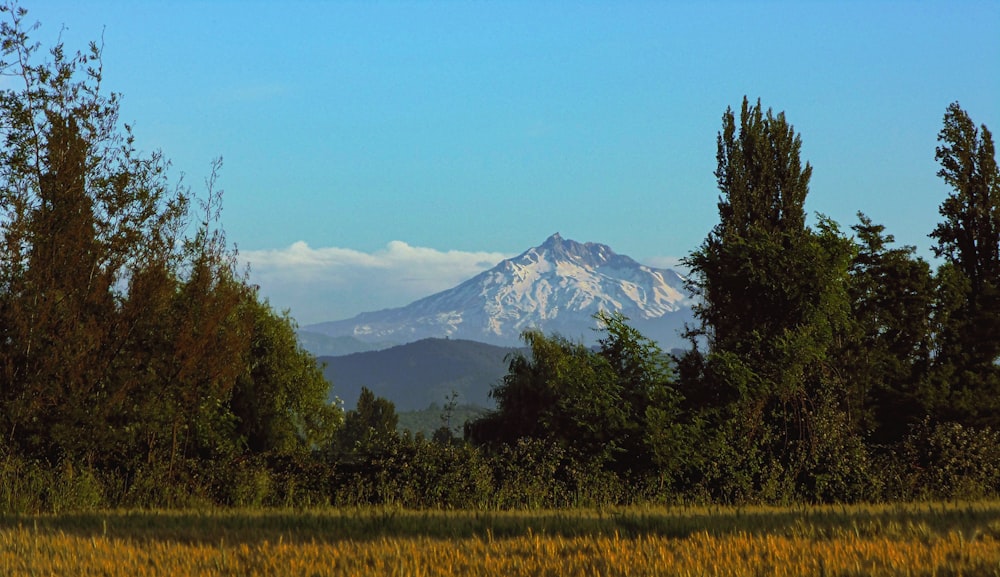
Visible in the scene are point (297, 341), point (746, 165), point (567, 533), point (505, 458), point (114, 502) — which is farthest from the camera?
point (297, 341)

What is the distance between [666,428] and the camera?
2083 centimetres

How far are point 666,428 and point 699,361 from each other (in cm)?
314

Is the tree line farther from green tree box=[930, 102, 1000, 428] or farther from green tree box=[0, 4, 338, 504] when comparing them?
green tree box=[930, 102, 1000, 428]

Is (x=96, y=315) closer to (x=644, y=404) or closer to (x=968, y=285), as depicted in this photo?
(x=644, y=404)

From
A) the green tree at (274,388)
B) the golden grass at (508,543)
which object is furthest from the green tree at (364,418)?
the golden grass at (508,543)

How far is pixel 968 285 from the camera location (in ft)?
120

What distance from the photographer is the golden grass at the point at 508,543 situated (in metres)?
9.38

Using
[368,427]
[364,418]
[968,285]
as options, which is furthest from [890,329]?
[364,418]

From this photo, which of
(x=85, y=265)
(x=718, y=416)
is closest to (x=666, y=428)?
(x=718, y=416)

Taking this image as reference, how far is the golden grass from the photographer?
9.38 m

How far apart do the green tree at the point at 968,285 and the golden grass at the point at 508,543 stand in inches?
847

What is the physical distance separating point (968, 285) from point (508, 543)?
30.3 m

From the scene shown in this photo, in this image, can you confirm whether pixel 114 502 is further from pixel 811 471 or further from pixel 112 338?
pixel 811 471

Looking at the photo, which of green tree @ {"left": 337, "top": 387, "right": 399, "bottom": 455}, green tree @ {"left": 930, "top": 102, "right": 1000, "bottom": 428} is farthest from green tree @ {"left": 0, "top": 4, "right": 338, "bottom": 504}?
green tree @ {"left": 337, "top": 387, "right": 399, "bottom": 455}
